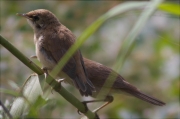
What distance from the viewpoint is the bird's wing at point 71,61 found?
10.3ft

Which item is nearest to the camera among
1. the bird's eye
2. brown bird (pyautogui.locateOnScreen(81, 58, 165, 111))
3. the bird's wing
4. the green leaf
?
the green leaf

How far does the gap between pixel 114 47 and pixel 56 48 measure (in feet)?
9.09

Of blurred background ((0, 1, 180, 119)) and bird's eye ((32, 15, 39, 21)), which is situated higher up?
bird's eye ((32, 15, 39, 21))

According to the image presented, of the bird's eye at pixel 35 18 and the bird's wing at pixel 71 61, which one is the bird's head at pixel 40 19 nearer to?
the bird's eye at pixel 35 18

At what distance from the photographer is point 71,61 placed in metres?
3.26

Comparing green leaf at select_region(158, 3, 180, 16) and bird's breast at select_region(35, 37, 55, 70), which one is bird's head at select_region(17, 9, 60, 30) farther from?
green leaf at select_region(158, 3, 180, 16)

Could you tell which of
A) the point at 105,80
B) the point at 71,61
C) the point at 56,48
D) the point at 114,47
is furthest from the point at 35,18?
the point at 114,47

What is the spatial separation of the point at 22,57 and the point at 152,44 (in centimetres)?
420

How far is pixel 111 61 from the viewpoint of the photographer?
236 inches

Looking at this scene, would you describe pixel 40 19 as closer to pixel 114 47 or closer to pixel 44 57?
pixel 44 57

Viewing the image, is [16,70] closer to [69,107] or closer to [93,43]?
[69,107]

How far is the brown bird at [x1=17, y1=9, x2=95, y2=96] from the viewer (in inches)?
126

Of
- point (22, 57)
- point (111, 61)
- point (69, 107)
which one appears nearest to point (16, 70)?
point (69, 107)

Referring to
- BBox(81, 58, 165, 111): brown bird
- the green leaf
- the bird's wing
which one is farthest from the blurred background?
the green leaf
